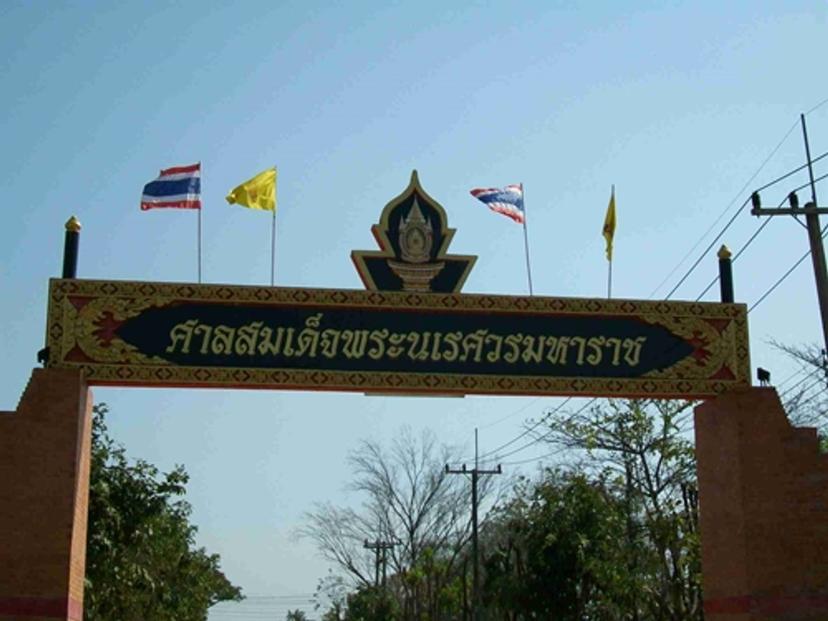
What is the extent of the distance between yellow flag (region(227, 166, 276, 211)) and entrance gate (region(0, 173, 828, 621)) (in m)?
2.67

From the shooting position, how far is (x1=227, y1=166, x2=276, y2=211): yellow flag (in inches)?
954

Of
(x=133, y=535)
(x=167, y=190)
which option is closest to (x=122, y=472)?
(x=133, y=535)

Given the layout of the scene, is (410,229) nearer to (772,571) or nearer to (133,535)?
(772,571)

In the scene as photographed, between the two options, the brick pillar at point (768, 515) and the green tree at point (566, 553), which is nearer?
the brick pillar at point (768, 515)

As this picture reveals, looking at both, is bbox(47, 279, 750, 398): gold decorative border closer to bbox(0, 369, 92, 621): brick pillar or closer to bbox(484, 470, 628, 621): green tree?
bbox(0, 369, 92, 621): brick pillar

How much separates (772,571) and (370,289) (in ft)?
25.4

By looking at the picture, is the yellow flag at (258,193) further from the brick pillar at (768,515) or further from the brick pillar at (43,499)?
the brick pillar at (768,515)

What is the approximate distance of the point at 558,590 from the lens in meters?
41.0

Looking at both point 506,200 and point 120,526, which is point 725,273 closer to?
point 506,200

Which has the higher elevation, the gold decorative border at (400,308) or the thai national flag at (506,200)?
the thai national flag at (506,200)

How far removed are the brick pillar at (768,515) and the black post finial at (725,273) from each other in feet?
6.12

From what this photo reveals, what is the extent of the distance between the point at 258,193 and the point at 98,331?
443cm

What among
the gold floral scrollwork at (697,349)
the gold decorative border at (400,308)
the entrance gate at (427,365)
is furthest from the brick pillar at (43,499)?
the gold floral scrollwork at (697,349)

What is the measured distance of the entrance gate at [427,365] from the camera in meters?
20.7
